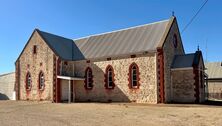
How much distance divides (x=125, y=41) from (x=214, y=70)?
20.1 metres

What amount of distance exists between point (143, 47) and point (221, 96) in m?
16.5

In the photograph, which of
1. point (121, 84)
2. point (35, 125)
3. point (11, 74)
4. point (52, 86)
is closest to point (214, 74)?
point (121, 84)

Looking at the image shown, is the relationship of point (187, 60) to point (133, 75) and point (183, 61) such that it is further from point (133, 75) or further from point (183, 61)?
point (133, 75)

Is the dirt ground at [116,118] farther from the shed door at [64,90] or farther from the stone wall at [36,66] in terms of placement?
the stone wall at [36,66]

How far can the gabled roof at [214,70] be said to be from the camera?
40.6 metres

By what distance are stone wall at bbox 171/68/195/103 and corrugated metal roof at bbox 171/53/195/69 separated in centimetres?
54

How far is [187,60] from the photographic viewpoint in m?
26.1

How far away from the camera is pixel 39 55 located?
32000mm

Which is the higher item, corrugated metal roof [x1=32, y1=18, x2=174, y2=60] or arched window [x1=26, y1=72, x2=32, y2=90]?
corrugated metal roof [x1=32, y1=18, x2=174, y2=60]

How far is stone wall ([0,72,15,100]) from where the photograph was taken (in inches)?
1551

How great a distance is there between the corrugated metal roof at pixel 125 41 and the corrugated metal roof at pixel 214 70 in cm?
1800

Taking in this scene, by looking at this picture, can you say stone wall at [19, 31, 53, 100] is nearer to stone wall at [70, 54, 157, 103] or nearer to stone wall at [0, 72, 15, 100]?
stone wall at [70, 54, 157, 103]

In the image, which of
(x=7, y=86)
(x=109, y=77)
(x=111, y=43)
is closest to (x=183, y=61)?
(x=109, y=77)

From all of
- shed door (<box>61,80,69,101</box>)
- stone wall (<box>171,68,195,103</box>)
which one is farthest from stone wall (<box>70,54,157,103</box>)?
stone wall (<box>171,68,195,103</box>)
